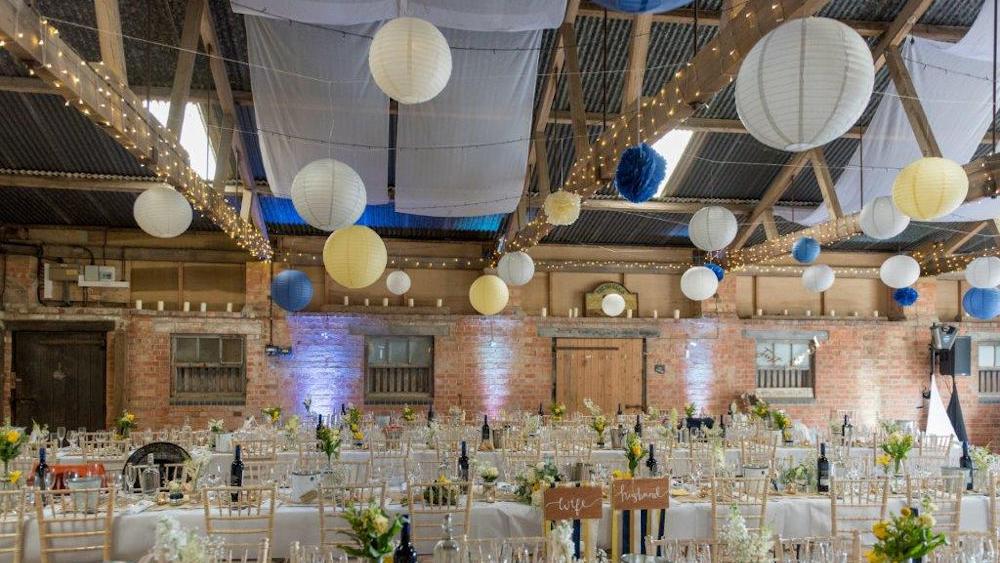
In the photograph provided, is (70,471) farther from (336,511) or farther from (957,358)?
(957,358)

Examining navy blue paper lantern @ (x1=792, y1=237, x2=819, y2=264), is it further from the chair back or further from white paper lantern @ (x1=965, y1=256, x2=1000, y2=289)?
the chair back

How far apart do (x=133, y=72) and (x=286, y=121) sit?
2026mm

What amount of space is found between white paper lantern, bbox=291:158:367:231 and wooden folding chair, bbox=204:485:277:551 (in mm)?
2172

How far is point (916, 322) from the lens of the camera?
15.5 meters

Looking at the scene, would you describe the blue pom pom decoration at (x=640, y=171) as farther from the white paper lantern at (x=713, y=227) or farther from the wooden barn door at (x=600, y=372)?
the wooden barn door at (x=600, y=372)

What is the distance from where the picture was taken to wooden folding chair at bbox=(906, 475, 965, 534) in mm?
Result: 6441


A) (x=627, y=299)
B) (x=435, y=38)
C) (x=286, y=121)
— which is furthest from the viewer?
(x=627, y=299)

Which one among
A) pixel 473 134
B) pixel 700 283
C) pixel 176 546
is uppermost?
pixel 473 134

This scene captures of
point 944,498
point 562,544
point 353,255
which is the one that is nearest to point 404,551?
point 562,544

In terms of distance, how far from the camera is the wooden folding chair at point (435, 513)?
5.92m

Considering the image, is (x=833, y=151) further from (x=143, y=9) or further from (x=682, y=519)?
(x=143, y=9)

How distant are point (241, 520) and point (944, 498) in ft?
19.3

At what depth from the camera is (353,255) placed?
744 centimetres

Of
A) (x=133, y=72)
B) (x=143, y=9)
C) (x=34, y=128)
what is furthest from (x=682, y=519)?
(x=34, y=128)
